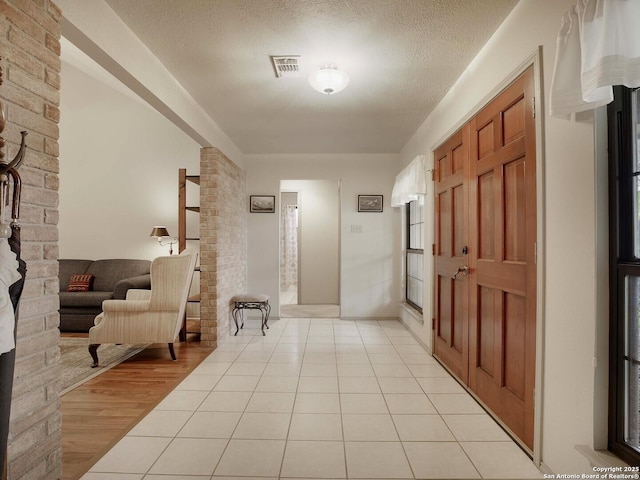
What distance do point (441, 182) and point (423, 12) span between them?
162 cm

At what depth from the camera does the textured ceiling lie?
202cm

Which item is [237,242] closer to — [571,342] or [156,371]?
[156,371]

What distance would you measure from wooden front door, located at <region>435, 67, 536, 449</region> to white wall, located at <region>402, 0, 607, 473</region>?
0.11 m

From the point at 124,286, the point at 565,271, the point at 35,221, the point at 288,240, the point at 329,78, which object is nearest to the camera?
the point at 35,221

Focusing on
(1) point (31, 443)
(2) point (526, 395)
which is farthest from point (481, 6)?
(1) point (31, 443)

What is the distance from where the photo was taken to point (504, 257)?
2.15 meters

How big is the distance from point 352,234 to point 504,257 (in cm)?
328

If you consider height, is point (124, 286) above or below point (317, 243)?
below

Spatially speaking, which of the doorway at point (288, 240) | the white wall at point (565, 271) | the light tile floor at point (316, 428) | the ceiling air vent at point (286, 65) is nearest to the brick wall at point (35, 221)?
the light tile floor at point (316, 428)

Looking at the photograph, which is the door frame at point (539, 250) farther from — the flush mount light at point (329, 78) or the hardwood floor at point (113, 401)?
the hardwood floor at point (113, 401)

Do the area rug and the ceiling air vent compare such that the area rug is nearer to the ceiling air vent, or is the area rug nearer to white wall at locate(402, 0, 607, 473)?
the ceiling air vent

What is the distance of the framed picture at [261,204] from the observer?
539 cm

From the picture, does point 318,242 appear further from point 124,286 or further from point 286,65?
point 286,65

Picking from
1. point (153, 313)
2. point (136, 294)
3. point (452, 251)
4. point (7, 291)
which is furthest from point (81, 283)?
point (452, 251)
